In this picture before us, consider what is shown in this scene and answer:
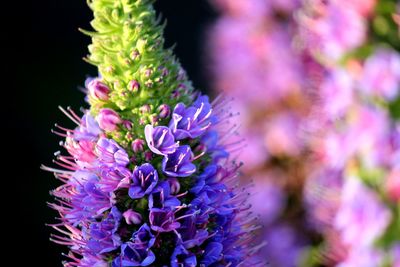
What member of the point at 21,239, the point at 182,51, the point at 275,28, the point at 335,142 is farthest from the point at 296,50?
the point at 182,51

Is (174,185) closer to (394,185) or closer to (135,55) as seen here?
(135,55)

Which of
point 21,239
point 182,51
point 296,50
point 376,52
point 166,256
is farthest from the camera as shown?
point 182,51

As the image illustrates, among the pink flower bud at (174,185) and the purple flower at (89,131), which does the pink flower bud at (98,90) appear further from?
the pink flower bud at (174,185)

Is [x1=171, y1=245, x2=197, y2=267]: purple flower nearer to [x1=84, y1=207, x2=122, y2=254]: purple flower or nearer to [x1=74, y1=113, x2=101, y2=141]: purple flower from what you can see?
[x1=84, y1=207, x2=122, y2=254]: purple flower

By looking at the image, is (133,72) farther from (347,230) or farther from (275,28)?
Answer: (275,28)

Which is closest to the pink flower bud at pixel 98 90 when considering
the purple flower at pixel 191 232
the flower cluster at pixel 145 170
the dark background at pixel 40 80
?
the flower cluster at pixel 145 170

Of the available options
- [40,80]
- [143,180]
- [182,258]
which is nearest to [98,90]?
[143,180]
